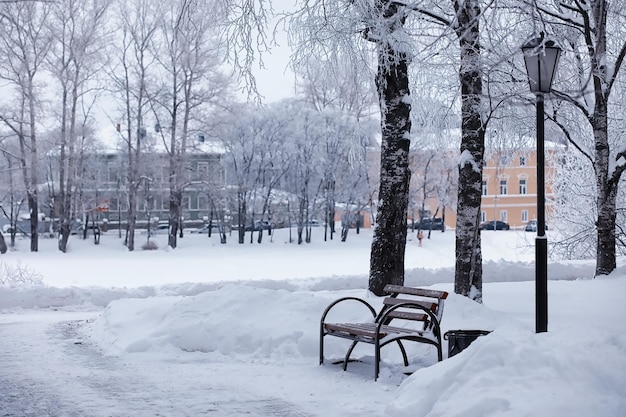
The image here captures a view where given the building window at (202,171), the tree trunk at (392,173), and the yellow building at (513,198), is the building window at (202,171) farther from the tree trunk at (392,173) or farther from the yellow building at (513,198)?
the tree trunk at (392,173)

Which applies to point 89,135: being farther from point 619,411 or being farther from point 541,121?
point 619,411

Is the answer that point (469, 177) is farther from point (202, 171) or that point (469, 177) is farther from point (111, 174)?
point (111, 174)

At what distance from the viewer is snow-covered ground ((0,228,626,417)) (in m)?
5.85

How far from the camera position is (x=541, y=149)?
9.16 m

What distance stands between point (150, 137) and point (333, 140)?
1247 cm

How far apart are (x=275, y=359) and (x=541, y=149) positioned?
385 centimetres

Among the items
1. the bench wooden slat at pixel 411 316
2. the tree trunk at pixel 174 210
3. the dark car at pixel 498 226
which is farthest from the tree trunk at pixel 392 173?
the dark car at pixel 498 226

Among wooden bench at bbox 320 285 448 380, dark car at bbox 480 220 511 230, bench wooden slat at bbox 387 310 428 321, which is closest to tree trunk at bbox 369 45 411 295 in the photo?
wooden bench at bbox 320 285 448 380

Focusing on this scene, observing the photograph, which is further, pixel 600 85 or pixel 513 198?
pixel 513 198

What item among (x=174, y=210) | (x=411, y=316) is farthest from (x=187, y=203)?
(x=411, y=316)

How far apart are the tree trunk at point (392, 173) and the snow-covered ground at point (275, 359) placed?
0.90m

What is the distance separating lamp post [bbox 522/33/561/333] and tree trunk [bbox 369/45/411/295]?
3301 mm

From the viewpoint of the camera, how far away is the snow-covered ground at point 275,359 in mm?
5848

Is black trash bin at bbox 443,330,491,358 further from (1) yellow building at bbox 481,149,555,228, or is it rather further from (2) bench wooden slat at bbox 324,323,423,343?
(1) yellow building at bbox 481,149,555,228
